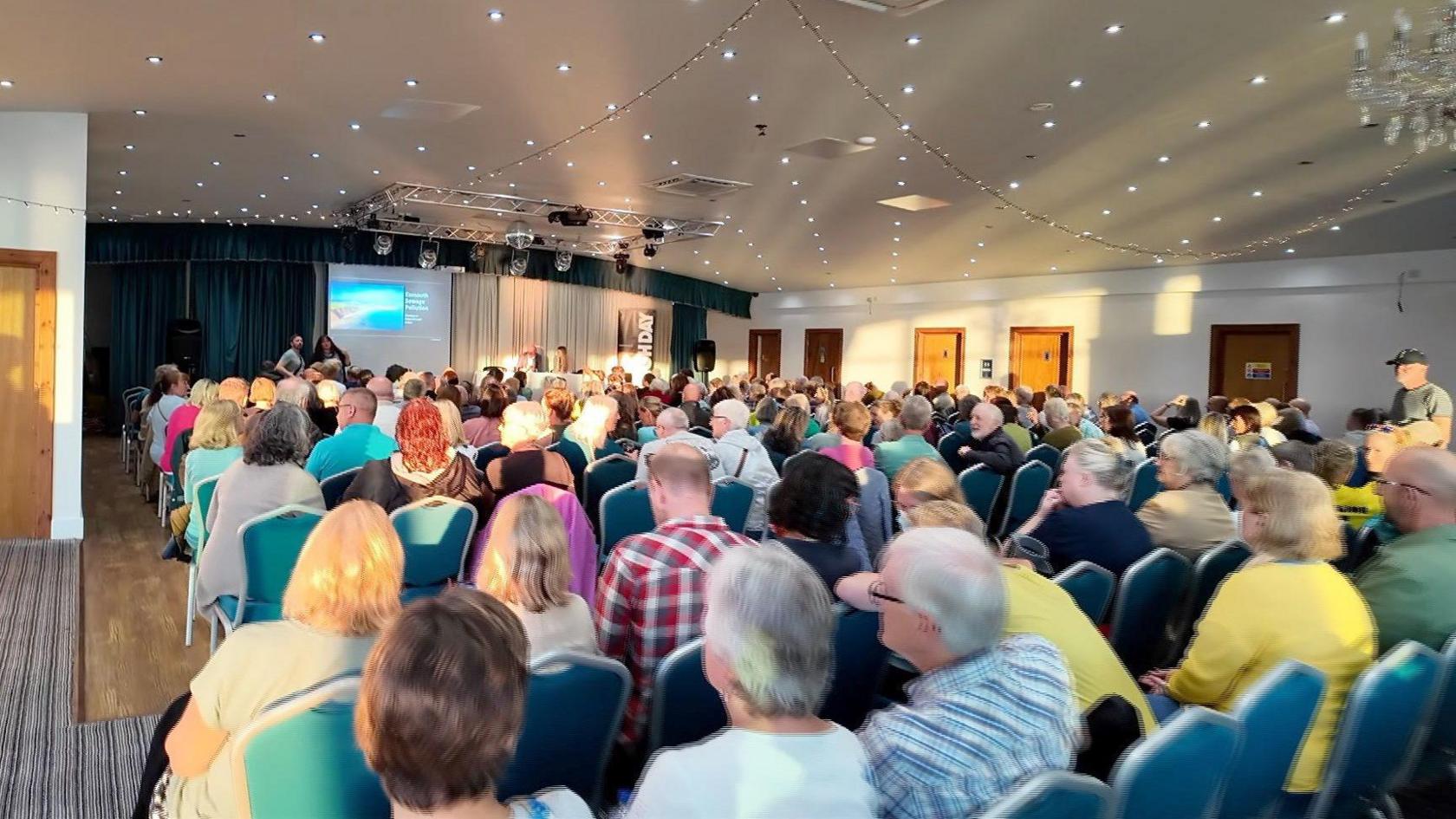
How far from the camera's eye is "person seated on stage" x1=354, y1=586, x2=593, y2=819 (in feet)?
4.27

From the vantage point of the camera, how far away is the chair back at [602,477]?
528 cm

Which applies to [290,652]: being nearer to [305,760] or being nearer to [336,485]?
[305,760]

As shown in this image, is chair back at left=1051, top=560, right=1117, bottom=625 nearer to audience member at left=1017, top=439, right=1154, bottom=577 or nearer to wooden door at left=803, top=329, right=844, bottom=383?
audience member at left=1017, top=439, right=1154, bottom=577

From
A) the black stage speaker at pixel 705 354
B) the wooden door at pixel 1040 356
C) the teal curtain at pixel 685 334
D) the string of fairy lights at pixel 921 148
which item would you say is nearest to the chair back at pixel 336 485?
the string of fairy lights at pixel 921 148

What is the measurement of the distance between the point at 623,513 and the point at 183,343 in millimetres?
13785

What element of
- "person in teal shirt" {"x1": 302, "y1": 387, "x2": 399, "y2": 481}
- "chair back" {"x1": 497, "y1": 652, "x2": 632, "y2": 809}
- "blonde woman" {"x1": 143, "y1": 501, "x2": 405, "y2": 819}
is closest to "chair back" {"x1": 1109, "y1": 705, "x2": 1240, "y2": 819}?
"chair back" {"x1": 497, "y1": 652, "x2": 632, "y2": 809}

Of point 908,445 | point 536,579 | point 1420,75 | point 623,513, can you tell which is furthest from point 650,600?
point 1420,75

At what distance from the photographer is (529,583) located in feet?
7.36

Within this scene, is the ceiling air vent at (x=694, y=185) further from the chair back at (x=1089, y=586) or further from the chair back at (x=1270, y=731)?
the chair back at (x=1270, y=731)

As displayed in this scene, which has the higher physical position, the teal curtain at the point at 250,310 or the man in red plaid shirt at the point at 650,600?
the teal curtain at the point at 250,310

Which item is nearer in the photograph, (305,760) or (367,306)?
(305,760)

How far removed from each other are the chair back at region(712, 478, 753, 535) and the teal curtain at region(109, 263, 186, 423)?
14.4m

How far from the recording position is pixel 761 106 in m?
8.36

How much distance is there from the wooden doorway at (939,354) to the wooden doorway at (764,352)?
4209mm
